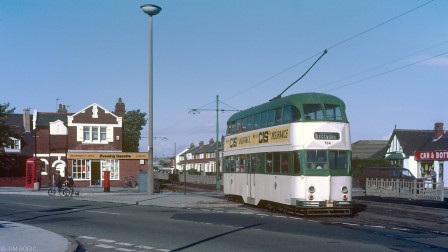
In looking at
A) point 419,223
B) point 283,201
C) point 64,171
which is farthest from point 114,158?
point 419,223

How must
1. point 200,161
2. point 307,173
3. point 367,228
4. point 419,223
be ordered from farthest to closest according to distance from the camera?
point 200,161, point 307,173, point 419,223, point 367,228

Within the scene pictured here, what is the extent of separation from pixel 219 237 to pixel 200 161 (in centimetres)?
10758

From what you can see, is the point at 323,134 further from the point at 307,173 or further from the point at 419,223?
the point at 419,223

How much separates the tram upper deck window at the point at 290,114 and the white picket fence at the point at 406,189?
480 inches

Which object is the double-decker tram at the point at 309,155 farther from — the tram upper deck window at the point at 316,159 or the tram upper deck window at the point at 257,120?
the tram upper deck window at the point at 257,120

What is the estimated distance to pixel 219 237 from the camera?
13.6m

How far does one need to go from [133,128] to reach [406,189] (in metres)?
61.9

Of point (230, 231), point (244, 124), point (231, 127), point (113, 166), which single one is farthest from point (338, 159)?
point (113, 166)

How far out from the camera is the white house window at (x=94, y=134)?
50.4 meters

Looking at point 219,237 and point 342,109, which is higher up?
point 342,109

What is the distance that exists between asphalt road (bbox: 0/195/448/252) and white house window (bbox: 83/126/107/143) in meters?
29.1

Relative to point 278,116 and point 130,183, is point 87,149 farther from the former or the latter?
point 278,116

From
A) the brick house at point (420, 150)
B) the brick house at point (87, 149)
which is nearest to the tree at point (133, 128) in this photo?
the brick house at point (87, 149)

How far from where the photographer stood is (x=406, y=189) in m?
30.9
